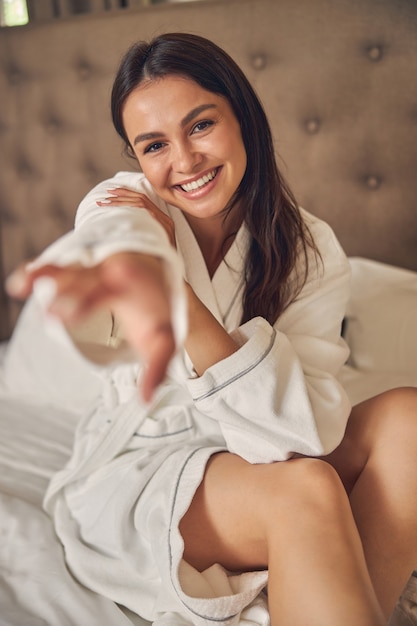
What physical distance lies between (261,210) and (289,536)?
471 millimetres

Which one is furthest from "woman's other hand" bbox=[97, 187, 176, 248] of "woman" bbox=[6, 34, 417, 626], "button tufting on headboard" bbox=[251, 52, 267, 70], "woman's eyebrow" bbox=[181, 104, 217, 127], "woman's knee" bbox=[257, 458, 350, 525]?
"button tufting on headboard" bbox=[251, 52, 267, 70]

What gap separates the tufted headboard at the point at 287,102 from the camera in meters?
1.25

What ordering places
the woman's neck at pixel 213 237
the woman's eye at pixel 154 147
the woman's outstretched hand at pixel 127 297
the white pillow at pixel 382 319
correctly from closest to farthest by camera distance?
the woman's outstretched hand at pixel 127 297, the woman's eye at pixel 154 147, the woman's neck at pixel 213 237, the white pillow at pixel 382 319

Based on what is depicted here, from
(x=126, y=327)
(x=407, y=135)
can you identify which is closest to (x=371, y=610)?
(x=126, y=327)

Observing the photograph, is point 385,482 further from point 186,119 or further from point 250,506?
point 186,119

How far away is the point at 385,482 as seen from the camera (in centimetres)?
81

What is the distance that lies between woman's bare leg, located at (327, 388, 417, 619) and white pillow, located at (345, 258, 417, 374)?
0.31 metres

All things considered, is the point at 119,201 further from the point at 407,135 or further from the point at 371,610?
the point at 407,135

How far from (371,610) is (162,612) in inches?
11.7

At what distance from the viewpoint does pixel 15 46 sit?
4.77 feet

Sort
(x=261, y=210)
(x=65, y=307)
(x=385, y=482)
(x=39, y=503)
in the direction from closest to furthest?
(x=65, y=307) → (x=385, y=482) → (x=261, y=210) → (x=39, y=503)

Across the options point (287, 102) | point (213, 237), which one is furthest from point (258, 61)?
point (213, 237)

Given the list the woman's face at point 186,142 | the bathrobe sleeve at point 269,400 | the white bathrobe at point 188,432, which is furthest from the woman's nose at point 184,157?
the bathrobe sleeve at point 269,400

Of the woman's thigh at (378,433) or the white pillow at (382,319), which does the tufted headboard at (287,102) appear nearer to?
the white pillow at (382,319)
